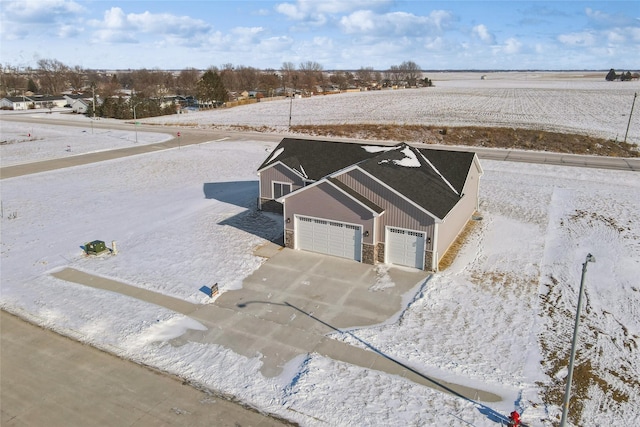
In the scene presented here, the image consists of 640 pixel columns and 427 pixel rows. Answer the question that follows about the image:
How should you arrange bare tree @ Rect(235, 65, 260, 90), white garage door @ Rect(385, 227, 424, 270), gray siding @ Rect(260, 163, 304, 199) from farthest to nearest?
bare tree @ Rect(235, 65, 260, 90)
gray siding @ Rect(260, 163, 304, 199)
white garage door @ Rect(385, 227, 424, 270)

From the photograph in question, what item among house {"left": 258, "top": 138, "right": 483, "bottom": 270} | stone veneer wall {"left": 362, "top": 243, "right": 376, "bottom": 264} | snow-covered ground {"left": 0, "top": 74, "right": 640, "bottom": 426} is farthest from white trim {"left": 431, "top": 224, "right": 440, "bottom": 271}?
stone veneer wall {"left": 362, "top": 243, "right": 376, "bottom": 264}

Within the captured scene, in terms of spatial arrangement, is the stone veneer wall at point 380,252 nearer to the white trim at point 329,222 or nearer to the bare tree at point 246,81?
the white trim at point 329,222

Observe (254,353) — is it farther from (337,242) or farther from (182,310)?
(337,242)

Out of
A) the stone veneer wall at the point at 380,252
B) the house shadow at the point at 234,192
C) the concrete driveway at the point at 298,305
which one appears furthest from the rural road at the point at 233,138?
the concrete driveway at the point at 298,305

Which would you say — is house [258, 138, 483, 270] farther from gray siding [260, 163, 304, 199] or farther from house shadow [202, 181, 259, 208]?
house shadow [202, 181, 259, 208]

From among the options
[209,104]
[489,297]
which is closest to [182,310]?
[489,297]

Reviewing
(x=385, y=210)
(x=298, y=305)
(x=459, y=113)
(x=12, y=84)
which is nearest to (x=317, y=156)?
(x=385, y=210)
